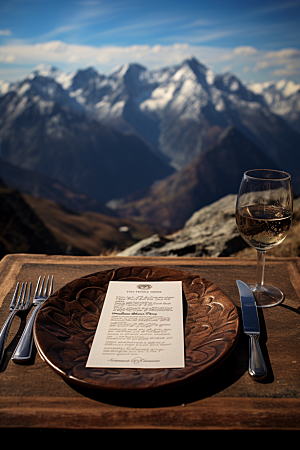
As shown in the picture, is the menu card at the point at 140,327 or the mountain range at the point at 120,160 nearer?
the menu card at the point at 140,327

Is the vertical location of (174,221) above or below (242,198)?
below

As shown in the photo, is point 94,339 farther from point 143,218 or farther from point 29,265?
point 143,218

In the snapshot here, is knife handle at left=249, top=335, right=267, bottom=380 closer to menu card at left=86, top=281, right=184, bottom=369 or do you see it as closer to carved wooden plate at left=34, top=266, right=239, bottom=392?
carved wooden plate at left=34, top=266, right=239, bottom=392

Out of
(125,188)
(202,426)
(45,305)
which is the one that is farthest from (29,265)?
(125,188)

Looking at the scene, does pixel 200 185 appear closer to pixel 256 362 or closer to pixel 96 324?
pixel 96 324

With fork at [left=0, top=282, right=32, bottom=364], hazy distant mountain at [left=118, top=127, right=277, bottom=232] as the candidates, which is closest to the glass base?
fork at [left=0, top=282, right=32, bottom=364]

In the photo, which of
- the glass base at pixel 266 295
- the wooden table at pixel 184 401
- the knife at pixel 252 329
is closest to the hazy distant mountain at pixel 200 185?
the glass base at pixel 266 295

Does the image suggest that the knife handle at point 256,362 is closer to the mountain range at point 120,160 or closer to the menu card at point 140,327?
the menu card at point 140,327
